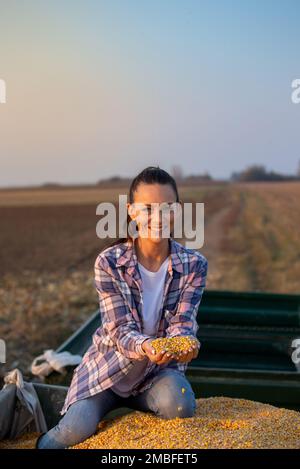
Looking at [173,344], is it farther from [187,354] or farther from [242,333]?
[242,333]

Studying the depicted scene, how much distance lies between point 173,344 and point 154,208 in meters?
0.67

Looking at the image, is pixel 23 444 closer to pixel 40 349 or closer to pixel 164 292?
pixel 164 292

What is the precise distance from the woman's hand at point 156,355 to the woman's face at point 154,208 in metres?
0.57

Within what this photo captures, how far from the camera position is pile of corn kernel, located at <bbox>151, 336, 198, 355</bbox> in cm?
298

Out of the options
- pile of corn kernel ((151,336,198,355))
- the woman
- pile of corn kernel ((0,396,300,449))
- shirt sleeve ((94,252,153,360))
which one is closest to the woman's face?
the woman

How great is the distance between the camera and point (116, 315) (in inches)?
128

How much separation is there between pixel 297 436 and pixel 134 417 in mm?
779

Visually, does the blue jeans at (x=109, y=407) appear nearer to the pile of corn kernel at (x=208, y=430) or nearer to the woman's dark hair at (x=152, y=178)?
the pile of corn kernel at (x=208, y=430)

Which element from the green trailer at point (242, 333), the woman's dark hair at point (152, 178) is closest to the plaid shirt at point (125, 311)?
the woman's dark hair at point (152, 178)

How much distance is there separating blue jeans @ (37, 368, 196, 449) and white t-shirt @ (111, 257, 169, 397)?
0.21 feet

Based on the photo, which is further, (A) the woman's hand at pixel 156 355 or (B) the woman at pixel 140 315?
(B) the woman at pixel 140 315

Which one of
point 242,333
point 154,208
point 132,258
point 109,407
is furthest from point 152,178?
point 242,333

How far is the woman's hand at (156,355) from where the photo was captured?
2963 millimetres

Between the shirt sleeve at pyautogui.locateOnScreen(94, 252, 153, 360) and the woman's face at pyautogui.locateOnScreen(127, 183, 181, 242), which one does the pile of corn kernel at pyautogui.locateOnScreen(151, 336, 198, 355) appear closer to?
the shirt sleeve at pyautogui.locateOnScreen(94, 252, 153, 360)
